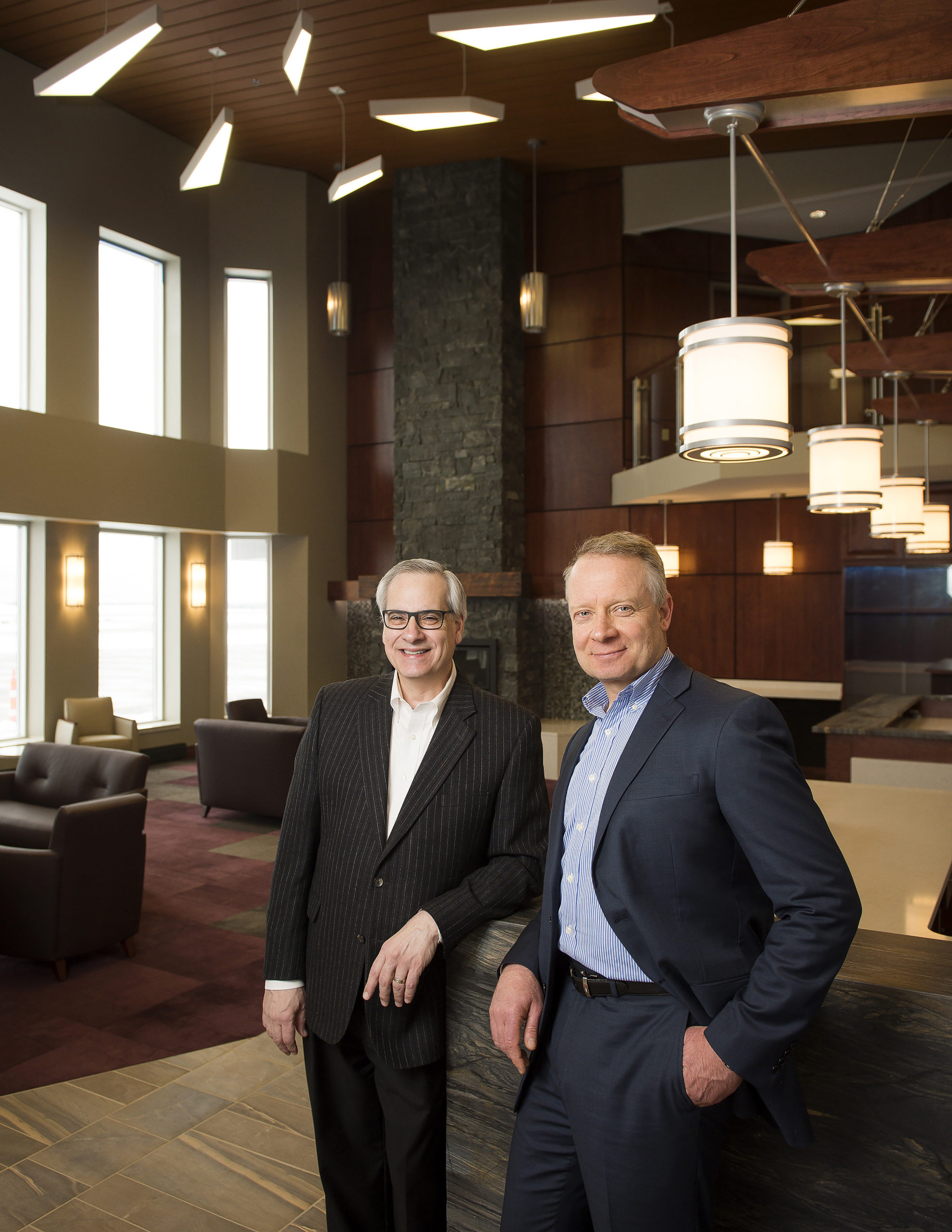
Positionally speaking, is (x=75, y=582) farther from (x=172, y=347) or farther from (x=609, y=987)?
(x=609, y=987)

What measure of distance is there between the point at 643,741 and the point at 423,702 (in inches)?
25.9

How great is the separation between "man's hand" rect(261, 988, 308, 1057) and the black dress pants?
4 centimetres

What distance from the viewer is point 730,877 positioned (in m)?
1.33

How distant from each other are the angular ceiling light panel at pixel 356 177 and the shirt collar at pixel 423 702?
22.0 ft

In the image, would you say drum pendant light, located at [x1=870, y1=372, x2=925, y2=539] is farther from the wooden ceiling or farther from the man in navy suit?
the wooden ceiling

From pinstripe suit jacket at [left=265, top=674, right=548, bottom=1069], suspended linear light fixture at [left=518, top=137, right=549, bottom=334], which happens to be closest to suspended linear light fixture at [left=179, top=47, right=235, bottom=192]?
suspended linear light fixture at [left=518, top=137, right=549, bottom=334]

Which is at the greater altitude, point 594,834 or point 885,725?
point 594,834

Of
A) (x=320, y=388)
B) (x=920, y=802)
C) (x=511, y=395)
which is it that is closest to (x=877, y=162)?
(x=511, y=395)

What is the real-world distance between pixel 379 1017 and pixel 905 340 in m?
4.46

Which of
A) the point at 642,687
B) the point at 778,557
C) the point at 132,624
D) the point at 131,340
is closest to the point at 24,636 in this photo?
the point at 132,624

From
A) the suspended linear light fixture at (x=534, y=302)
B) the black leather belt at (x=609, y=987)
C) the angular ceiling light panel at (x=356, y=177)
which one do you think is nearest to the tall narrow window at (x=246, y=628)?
the suspended linear light fixture at (x=534, y=302)

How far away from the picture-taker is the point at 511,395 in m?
10.3


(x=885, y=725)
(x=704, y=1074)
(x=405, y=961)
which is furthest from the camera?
(x=885, y=725)

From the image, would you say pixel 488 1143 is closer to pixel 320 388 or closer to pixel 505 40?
pixel 505 40
